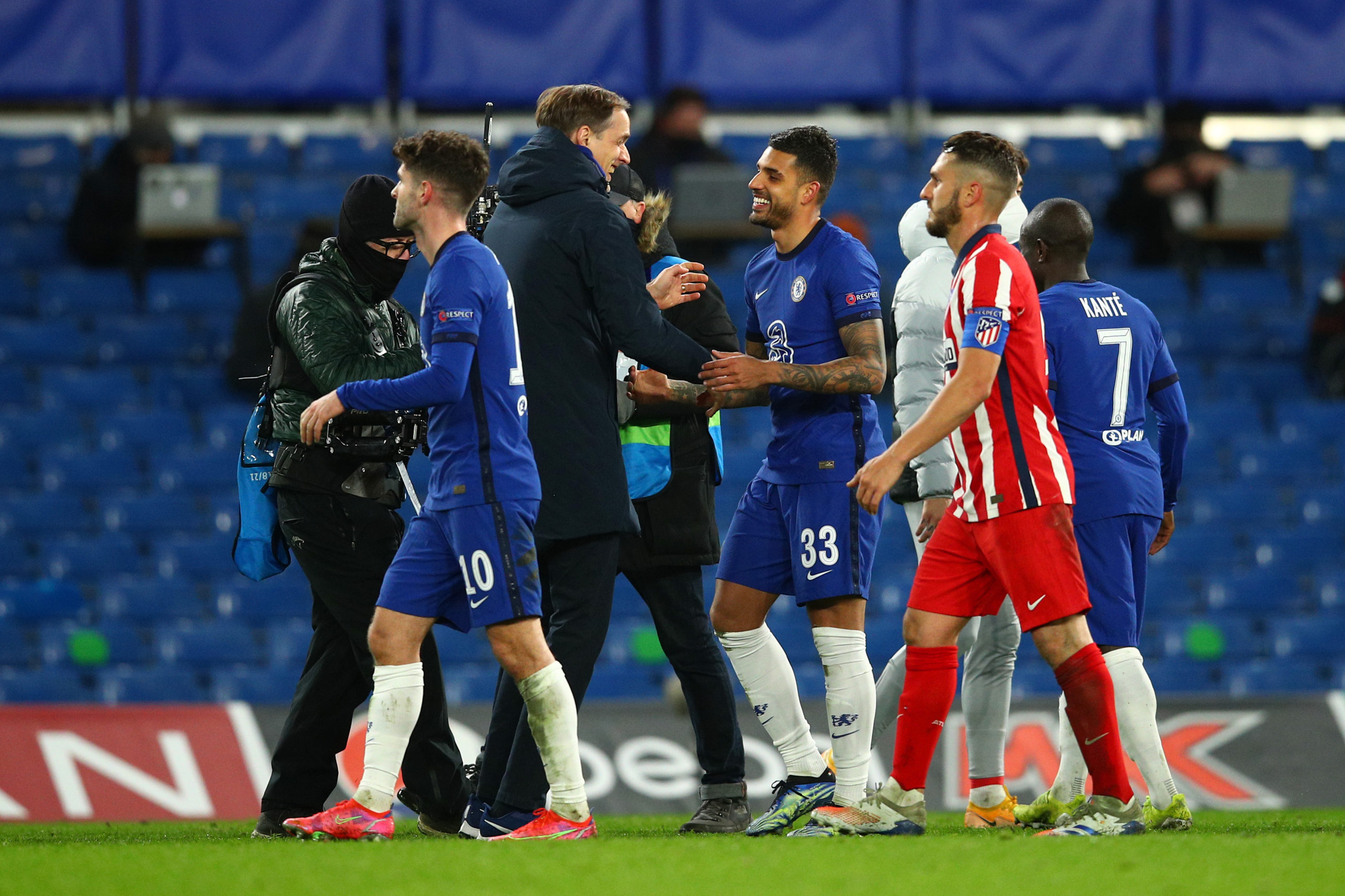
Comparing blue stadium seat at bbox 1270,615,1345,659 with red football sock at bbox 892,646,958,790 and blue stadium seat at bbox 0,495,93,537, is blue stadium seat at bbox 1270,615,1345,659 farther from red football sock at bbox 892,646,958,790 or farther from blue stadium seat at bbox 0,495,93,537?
blue stadium seat at bbox 0,495,93,537

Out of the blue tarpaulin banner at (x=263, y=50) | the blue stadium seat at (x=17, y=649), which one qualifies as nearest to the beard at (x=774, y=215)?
the blue stadium seat at (x=17, y=649)

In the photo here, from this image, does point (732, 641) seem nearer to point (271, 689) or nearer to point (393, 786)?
point (393, 786)

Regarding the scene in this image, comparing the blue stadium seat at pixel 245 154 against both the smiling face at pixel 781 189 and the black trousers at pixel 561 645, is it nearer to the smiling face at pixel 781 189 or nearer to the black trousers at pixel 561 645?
the smiling face at pixel 781 189

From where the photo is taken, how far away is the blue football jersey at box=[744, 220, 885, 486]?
15.5 feet

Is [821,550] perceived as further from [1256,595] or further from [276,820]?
[1256,595]

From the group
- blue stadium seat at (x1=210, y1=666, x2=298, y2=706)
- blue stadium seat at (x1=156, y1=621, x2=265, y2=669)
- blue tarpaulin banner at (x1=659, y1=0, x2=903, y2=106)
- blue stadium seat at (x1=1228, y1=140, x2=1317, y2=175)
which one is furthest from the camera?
blue stadium seat at (x1=1228, y1=140, x2=1317, y2=175)

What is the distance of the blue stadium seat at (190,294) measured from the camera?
37.7ft


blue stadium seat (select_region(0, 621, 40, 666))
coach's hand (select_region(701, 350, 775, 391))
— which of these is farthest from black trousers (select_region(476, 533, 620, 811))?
blue stadium seat (select_region(0, 621, 40, 666))

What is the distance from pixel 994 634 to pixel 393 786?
81.8 inches

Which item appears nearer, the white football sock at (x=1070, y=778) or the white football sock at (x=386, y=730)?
the white football sock at (x=386, y=730)

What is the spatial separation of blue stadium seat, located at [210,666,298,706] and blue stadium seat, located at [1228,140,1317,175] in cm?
861

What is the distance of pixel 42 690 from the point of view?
8.77 m

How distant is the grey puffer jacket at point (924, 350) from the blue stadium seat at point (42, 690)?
18.1ft

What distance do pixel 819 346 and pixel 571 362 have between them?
779mm
